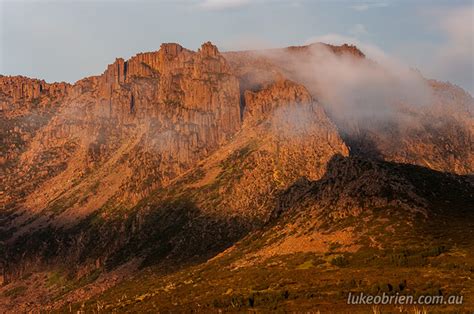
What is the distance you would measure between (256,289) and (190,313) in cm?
2264

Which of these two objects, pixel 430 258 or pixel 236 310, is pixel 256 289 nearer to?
pixel 236 310

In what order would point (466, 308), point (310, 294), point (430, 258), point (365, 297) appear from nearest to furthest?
point (466, 308) < point (365, 297) < point (310, 294) < point (430, 258)

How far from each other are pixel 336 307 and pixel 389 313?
66.9 feet

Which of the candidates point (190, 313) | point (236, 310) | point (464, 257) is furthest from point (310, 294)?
point (464, 257)

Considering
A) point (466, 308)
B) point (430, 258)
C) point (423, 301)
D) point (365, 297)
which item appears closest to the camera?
point (466, 308)

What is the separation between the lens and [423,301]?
157m

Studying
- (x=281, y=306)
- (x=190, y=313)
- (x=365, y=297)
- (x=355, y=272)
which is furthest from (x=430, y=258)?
(x=190, y=313)

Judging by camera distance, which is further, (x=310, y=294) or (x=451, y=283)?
(x=310, y=294)

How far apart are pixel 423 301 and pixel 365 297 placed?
1684 cm

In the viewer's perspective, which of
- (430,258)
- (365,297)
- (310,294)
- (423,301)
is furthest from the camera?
(430,258)

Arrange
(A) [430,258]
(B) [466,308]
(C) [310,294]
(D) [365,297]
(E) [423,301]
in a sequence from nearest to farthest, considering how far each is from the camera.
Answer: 1. (B) [466,308]
2. (E) [423,301]
3. (D) [365,297]
4. (C) [310,294]
5. (A) [430,258]

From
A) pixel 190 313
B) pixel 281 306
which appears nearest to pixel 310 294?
pixel 281 306

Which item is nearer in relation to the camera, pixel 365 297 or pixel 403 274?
pixel 365 297

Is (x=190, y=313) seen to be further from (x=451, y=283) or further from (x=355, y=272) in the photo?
(x=451, y=283)
